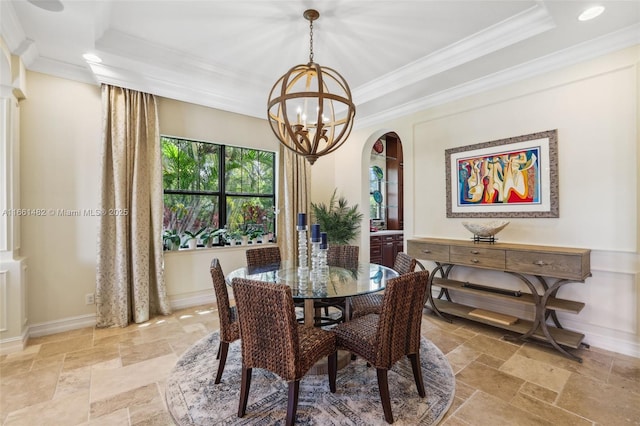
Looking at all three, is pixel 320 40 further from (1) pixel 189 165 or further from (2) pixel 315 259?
(1) pixel 189 165

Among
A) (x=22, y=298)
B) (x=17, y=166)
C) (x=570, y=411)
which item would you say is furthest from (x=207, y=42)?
(x=570, y=411)

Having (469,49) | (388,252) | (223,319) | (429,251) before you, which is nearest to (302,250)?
(223,319)

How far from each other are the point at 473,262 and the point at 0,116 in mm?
4913

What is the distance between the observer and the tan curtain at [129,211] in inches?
135

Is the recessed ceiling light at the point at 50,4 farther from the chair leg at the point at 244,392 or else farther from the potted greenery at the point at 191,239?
the chair leg at the point at 244,392

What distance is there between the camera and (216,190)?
448 centimetres

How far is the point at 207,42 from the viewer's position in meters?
3.08

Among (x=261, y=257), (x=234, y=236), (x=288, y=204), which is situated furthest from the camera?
(x=288, y=204)

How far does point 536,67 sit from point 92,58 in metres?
4.66

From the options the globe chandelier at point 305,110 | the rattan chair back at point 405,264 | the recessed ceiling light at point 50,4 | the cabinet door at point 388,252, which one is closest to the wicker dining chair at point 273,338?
the rattan chair back at point 405,264

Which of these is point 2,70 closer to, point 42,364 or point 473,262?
point 42,364

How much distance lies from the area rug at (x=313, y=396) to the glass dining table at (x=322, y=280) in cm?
51

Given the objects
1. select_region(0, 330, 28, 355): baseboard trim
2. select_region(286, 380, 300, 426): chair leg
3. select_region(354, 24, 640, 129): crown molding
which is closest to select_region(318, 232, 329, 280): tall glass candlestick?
select_region(286, 380, 300, 426): chair leg

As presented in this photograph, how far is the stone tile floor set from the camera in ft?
6.33
